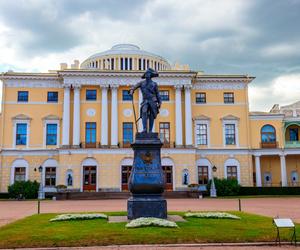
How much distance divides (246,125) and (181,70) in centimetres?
1119

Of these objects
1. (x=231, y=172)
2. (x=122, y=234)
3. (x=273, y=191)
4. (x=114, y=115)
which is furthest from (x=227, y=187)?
(x=122, y=234)

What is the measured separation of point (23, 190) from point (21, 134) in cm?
887

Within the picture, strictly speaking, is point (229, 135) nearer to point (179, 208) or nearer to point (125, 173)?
point (125, 173)

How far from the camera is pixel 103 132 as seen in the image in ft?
165

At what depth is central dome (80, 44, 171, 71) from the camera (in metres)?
58.5

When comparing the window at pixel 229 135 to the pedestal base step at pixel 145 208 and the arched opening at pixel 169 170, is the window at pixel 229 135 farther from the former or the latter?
the pedestal base step at pixel 145 208

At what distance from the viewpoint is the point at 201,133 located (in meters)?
53.5

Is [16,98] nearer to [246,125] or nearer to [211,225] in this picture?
[246,125]

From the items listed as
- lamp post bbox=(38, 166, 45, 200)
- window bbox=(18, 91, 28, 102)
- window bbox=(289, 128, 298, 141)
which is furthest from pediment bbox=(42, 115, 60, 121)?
window bbox=(289, 128, 298, 141)

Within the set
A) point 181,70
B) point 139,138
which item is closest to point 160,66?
point 181,70

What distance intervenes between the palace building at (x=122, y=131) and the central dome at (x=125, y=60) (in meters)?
5.94

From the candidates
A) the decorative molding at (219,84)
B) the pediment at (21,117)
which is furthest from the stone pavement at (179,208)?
the decorative molding at (219,84)

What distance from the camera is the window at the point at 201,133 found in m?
53.4

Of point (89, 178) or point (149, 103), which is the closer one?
point (149, 103)
